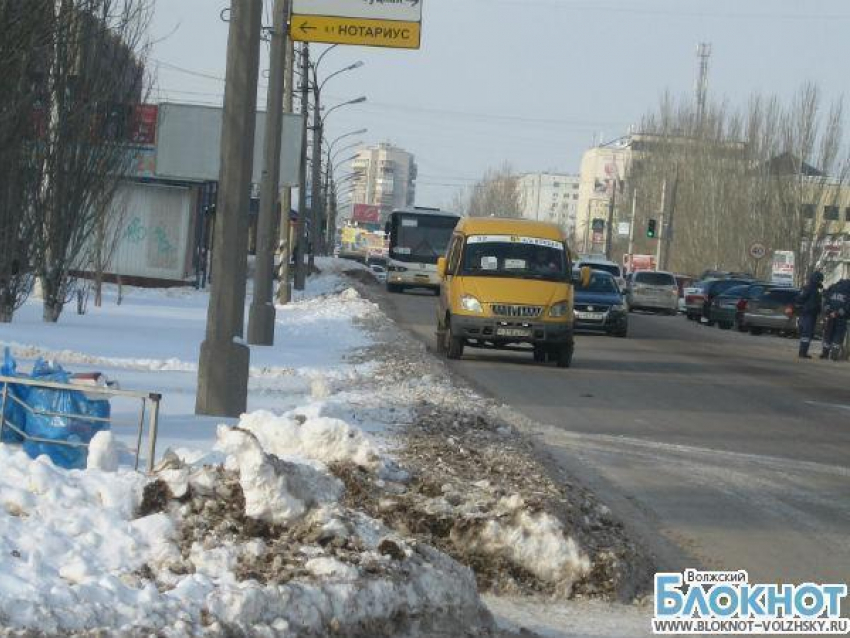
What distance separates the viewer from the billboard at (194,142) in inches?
1578

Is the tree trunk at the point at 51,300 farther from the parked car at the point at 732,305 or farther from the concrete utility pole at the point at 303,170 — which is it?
the parked car at the point at 732,305

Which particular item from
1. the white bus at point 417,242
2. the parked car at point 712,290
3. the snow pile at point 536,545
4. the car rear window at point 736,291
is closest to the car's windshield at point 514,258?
the snow pile at point 536,545

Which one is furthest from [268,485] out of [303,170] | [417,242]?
[417,242]

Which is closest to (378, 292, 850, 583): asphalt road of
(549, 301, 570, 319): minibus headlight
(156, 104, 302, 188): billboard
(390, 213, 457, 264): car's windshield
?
(549, 301, 570, 319): minibus headlight

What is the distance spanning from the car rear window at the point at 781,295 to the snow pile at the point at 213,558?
137 ft

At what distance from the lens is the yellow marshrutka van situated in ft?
78.4

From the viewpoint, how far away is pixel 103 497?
6.91 m

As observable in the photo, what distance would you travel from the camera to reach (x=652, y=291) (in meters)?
59.6

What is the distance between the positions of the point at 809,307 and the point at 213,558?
2972 centimetres

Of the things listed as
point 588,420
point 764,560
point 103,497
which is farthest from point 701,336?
point 103,497

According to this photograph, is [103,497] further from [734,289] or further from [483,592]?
[734,289]

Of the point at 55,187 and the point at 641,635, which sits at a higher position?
the point at 55,187

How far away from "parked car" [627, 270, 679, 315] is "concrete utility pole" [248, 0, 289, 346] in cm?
3531

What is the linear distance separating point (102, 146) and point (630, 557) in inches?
696
